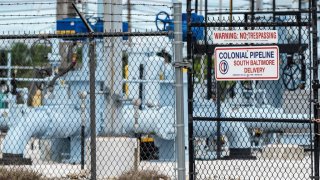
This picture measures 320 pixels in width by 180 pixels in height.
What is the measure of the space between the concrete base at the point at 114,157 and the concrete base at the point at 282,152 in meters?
3.81

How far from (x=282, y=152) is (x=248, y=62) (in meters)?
7.47

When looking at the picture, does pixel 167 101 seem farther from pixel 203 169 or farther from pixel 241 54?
pixel 241 54

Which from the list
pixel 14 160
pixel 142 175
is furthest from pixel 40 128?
pixel 142 175

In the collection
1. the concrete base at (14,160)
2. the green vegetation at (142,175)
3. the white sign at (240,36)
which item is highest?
the white sign at (240,36)

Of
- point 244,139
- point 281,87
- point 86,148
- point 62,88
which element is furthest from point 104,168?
point 281,87

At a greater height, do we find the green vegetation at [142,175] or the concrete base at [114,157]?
the concrete base at [114,157]

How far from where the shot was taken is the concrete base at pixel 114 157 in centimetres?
1214

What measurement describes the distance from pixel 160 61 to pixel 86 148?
6242 millimetres

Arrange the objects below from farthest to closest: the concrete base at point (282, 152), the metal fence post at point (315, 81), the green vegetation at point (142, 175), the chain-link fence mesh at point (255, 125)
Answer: the concrete base at point (282, 152) → the chain-link fence mesh at point (255, 125) → the green vegetation at point (142, 175) → the metal fence post at point (315, 81)

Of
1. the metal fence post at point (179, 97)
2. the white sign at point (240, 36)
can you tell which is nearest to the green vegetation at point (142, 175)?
the metal fence post at point (179, 97)

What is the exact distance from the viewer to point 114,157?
39.5 ft

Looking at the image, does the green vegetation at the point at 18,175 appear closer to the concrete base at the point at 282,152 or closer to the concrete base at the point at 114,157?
the concrete base at the point at 114,157

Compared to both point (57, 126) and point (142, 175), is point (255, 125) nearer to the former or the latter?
point (57, 126)

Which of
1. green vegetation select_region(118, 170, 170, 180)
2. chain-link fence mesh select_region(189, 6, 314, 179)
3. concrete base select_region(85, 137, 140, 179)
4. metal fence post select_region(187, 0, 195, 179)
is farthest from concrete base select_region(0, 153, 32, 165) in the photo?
metal fence post select_region(187, 0, 195, 179)
